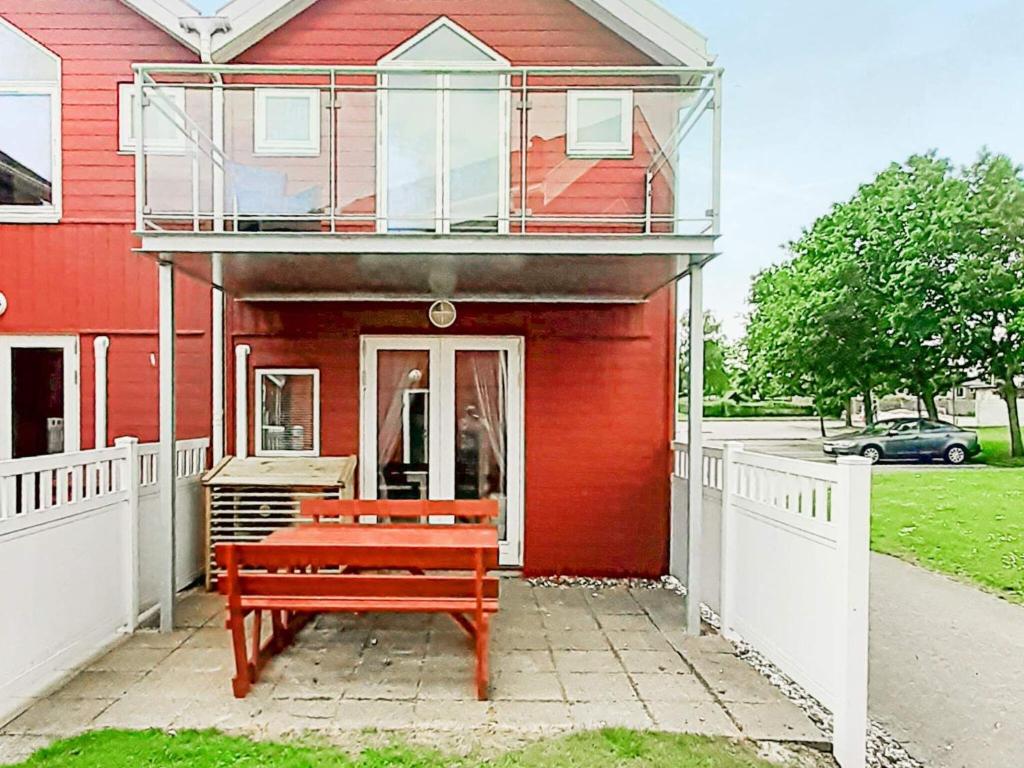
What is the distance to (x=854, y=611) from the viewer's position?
3.61m

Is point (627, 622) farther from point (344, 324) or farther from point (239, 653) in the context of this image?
point (344, 324)

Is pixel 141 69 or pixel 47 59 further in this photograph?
pixel 47 59

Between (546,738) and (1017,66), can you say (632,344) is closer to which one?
(546,738)

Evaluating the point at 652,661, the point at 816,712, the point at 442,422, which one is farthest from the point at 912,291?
the point at 816,712

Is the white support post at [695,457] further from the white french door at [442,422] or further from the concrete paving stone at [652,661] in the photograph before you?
the white french door at [442,422]

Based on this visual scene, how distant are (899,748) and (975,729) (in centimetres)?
65

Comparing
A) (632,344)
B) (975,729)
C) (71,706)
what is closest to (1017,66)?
(632,344)

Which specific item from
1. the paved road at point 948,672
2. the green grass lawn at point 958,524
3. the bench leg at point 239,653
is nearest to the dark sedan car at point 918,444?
the green grass lawn at point 958,524

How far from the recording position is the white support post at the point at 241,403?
22.7 ft

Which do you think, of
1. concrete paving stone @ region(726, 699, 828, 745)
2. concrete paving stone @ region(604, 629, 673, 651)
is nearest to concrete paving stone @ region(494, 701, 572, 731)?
concrete paving stone @ region(726, 699, 828, 745)

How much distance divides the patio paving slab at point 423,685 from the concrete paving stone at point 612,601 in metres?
0.33

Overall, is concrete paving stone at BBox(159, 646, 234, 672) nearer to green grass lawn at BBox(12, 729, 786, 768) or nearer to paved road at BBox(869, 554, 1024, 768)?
green grass lawn at BBox(12, 729, 786, 768)

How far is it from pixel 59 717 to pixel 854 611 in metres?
3.99

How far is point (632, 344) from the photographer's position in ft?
23.4
